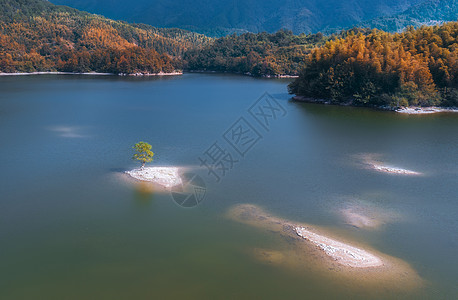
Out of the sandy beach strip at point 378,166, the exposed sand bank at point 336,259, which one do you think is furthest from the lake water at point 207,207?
the sandy beach strip at point 378,166

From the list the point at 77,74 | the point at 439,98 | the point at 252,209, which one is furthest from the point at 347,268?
the point at 77,74

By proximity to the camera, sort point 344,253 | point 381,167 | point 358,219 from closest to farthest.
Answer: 1. point 344,253
2. point 358,219
3. point 381,167

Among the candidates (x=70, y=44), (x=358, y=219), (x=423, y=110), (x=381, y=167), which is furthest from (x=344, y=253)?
(x=70, y=44)

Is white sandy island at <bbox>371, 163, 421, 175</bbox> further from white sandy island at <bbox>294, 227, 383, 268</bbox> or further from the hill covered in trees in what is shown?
the hill covered in trees

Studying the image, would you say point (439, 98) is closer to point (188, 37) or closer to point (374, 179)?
point (374, 179)

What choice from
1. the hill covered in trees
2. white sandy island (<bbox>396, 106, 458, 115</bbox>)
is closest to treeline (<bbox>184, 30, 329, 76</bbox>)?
the hill covered in trees

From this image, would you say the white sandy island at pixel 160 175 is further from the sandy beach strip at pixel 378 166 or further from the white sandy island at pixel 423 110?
the white sandy island at pixel 423 110

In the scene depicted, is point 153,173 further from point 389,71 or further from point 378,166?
point 389,71

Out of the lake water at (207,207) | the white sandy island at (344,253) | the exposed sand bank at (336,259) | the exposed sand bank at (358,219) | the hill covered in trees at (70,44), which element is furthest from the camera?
the hill covered in trees at (70,44)
